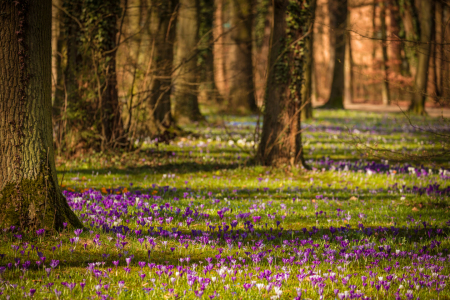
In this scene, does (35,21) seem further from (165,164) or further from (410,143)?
(410,143)

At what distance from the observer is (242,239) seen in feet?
16.5

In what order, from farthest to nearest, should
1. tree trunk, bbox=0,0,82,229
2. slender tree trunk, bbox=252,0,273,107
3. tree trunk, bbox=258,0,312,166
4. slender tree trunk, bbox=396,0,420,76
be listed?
slender tree trunk, bbox=396,0,420,76
tree trunk, bbox=258,0,312,166
slender tree trunk, bbox=252,0,273,107
tree trunk, bbox=0,0,82,229

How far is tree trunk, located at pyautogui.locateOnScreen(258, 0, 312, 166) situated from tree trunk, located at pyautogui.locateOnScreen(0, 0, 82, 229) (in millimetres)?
6052

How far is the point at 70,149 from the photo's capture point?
1062cm

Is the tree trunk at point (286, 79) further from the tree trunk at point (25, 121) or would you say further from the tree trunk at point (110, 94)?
the tree trunk at point (25, 121)

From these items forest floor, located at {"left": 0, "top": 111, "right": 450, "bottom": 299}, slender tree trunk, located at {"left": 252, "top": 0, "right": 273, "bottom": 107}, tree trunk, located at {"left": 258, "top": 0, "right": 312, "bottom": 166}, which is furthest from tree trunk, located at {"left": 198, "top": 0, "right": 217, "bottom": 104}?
forest floor, located at {"left": 0, "top": 111, "right": 450, "bottom": 299}

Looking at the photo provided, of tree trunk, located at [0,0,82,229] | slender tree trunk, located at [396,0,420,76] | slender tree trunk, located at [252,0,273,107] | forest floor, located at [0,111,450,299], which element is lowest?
forest floor, located at [0,111,450,299]

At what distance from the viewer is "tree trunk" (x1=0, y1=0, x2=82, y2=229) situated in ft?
14.5

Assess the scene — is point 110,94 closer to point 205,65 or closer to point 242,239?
point 242,239

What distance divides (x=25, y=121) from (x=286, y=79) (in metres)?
6.55

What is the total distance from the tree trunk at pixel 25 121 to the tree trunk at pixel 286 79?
6.05m

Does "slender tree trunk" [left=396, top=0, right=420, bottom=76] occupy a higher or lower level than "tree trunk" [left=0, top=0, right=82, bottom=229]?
higher

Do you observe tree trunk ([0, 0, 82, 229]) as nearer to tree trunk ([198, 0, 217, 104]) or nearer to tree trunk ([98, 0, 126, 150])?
tree trunk ([198, 0, 217, 104])

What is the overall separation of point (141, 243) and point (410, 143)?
13.1 m
